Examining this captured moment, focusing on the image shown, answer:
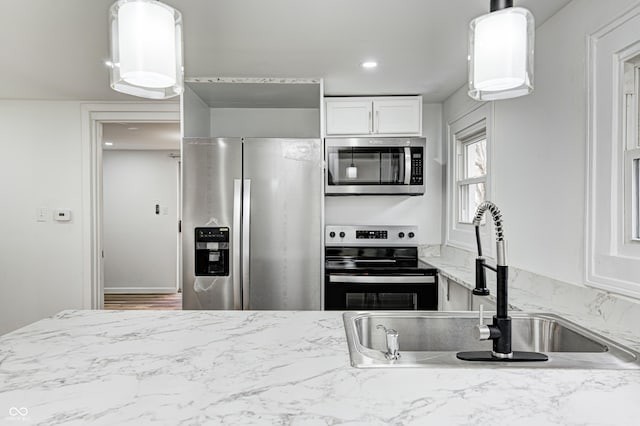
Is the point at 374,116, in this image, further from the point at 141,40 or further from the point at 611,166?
the point at 141,40

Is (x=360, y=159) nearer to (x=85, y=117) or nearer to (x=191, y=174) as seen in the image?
(x=191, y=174)

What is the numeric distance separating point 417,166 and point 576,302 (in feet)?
5.47

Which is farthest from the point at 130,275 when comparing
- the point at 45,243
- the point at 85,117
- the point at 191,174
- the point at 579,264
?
the point at 579,264

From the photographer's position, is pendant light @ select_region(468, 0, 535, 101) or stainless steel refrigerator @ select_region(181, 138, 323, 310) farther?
stainless steel refrigerator @ select_region(181, 138, 323, 310)

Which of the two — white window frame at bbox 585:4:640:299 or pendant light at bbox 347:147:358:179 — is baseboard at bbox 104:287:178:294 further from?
white window frame at bbox 585:4:640:299

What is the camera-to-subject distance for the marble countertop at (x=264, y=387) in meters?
0.72

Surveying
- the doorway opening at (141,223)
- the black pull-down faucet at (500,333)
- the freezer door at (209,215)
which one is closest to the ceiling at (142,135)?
the doorway opening at (141,223)

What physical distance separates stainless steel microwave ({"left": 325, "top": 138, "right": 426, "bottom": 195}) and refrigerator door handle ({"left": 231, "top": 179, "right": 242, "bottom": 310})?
0.72 metres

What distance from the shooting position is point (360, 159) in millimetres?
3172

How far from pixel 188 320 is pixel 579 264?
1628 millimetres

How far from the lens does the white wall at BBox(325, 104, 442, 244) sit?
355 centimetres

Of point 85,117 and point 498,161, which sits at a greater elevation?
point 85,117

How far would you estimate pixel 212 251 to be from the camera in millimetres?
2826

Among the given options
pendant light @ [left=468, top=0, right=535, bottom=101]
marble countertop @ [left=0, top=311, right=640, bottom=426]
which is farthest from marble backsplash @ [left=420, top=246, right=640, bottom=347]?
pendant light @ [left=468, top=0, right=535, bottom=101]
